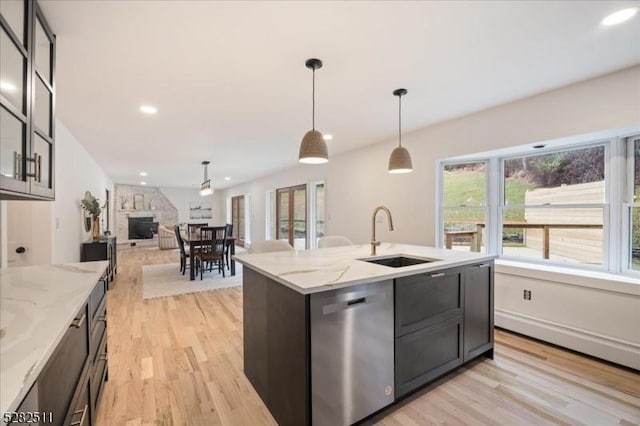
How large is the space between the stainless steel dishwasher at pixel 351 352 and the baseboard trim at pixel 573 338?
6.53 feet

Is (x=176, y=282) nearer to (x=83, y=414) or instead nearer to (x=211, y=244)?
(x=211, y=244)

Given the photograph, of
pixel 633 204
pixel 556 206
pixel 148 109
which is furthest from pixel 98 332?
pixel 633 204

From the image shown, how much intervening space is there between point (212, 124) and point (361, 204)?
265cm

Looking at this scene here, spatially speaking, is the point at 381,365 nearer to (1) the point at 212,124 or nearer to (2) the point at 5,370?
(2) the point at 5,370

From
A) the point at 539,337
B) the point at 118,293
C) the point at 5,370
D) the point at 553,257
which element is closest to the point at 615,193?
the point at 553,257

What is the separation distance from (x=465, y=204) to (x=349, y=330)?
282 centimetres

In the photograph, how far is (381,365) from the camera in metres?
1.70

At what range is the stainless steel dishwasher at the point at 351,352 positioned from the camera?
1.48 metres

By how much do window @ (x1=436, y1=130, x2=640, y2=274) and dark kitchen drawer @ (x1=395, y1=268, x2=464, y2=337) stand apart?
5.48ft

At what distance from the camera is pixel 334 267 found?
190 cm

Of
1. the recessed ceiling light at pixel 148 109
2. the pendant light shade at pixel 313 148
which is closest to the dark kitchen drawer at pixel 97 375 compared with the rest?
the pendant light shade at pixel 313 148

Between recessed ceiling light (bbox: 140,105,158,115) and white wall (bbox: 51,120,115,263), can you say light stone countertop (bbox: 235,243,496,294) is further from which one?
white wall (bbox: 51,120,115,263)

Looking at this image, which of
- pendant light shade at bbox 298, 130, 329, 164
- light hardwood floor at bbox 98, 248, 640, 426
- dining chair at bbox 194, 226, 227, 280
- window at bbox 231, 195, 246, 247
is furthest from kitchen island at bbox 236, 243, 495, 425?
window at bbox 231, 195, 246, 247

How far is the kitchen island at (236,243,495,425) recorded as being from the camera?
149cm
